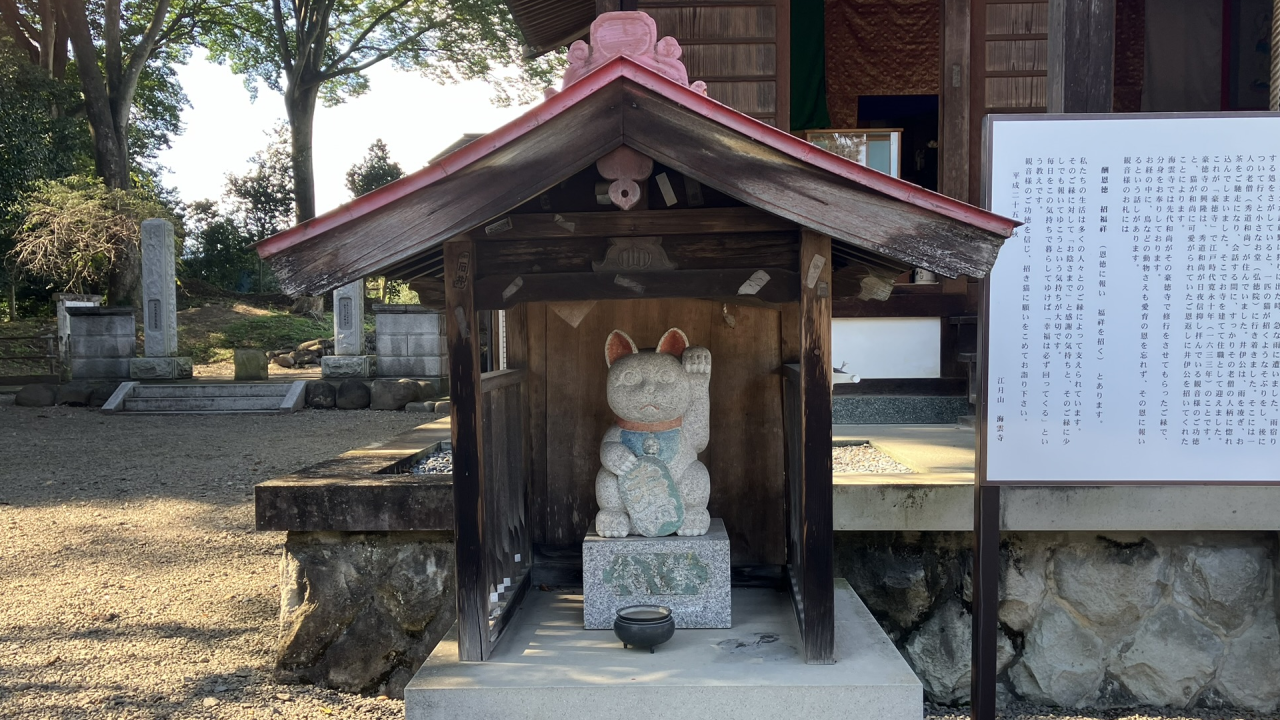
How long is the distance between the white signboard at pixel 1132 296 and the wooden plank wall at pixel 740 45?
3.94 m

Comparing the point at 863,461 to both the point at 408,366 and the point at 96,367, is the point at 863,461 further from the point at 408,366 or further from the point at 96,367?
the point at 96,367

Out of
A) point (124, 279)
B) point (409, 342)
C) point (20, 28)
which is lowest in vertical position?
point (409, 342)

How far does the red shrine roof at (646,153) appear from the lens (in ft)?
9.15

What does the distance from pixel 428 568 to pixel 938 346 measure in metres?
4.75

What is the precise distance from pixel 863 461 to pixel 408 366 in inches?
428

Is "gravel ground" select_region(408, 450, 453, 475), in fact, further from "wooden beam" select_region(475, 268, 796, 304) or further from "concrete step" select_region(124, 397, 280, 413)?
"concrete step" select_region(124, 397, 280, 413)

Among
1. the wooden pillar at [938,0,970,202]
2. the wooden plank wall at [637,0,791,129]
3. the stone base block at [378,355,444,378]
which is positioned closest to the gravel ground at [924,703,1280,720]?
the wooden pillar at [938,0,970,202]

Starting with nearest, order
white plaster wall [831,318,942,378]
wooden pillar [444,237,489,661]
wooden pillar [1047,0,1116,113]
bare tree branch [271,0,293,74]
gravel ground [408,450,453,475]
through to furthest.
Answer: wooden pillar [444,237,489,661]
wooden pillar [1047,0,1116,113]
gravel ground [408,450,453,475]
white plaster wall [831,318,942,378]
bare tree branch [271,0,293,74]

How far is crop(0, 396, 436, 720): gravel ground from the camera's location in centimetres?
425

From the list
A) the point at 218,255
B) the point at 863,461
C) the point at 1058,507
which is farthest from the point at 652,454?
the point at 218,255

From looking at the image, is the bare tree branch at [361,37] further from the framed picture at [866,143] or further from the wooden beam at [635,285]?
the wooden beam at [635,285]

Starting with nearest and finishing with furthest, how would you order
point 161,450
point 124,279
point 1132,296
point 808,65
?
1. point 1132,296
2. point 808,65
3. point 161,450
4. point 124,279

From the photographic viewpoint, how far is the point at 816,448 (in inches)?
126

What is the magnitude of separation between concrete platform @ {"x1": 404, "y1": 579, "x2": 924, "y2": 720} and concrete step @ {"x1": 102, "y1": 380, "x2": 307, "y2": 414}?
11.9m
